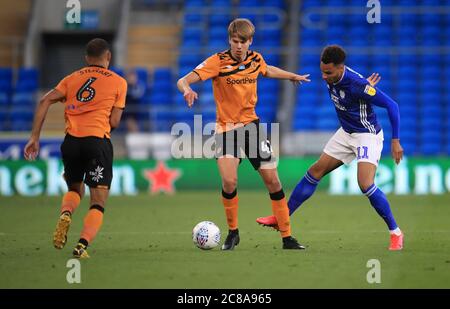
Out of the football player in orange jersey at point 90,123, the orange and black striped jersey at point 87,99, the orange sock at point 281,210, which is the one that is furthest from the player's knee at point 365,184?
the orange and black striped jersey at point 87,99

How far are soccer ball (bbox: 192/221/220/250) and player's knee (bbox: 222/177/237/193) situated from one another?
1.28 feet

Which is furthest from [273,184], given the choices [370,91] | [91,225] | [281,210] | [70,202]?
[70,202]

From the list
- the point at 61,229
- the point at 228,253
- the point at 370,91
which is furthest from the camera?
the point at 370,91

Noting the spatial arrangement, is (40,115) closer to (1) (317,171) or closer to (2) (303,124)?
(1) (317,171)

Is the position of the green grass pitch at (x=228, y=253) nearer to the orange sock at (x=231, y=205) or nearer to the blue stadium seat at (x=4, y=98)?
the orange sock at (x=231, y=205)

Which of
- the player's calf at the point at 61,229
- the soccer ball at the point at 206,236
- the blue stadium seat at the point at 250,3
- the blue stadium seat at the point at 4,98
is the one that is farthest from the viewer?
the blue stadium seat at the point at 250,3

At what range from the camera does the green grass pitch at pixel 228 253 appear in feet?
24.5

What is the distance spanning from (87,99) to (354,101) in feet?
8.71

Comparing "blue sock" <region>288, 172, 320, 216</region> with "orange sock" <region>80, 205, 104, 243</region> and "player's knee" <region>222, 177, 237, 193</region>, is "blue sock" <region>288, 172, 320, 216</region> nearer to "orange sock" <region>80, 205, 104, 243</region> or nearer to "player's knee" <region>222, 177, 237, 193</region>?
"player's knee" <region>222, 177, 237, 193</region>

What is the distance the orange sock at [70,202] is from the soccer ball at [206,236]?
1.24m

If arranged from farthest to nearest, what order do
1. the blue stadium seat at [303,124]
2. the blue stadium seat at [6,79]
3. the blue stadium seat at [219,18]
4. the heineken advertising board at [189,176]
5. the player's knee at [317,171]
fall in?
the blue stadium seat at [219,18]
the blue stadium seat at [6,79]
the blue stadium seat at [303,124]
the heineken advertising board at [189,176]
the player's knee at [317,171]

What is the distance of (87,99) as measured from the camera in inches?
348

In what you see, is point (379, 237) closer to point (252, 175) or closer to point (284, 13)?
point (252, 175)

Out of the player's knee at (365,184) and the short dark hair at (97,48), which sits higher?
the short dark hair at (97,48)
